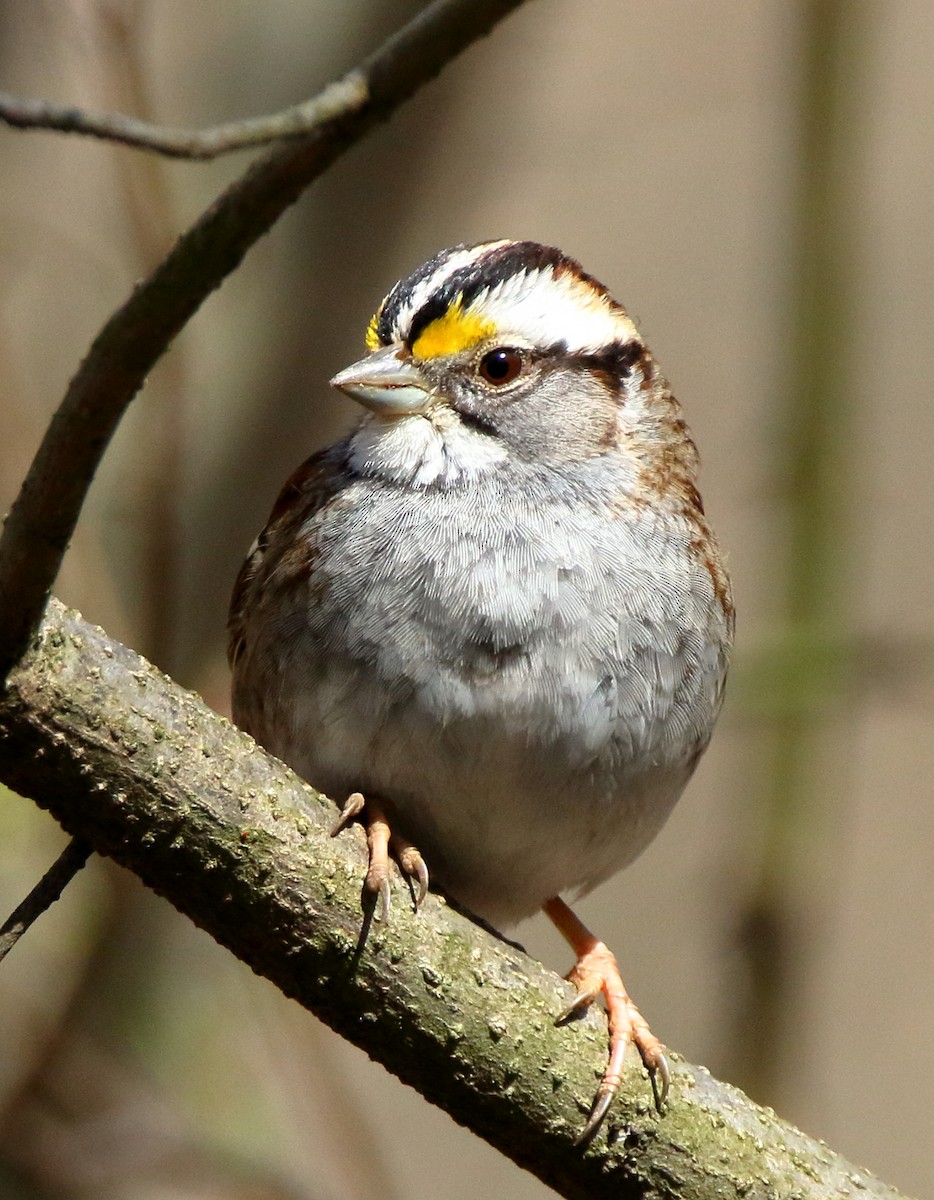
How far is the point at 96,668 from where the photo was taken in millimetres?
2008

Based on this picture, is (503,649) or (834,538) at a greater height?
(834,538)

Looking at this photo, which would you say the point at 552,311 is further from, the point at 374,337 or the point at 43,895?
the point at 43,895

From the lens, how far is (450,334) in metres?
2.90

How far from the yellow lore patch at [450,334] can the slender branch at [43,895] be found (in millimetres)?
1187

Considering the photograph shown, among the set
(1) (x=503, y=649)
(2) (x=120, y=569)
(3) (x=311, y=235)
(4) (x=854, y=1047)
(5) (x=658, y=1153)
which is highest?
(3) (x=311, y=235)

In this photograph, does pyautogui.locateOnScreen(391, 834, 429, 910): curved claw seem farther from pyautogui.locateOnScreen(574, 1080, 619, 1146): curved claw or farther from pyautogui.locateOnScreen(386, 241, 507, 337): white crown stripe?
pyautogui.locateOnScreen(386, 241, 507, 337): white crown stripe

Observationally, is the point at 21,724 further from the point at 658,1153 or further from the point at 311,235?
the point at 311,235

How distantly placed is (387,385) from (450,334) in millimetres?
175

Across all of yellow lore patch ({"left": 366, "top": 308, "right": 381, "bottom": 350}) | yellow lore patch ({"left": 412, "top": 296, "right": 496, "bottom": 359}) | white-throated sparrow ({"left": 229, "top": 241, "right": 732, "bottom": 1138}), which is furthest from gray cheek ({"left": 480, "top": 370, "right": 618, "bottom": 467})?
yellow lore patch ({"left": 366, "top": 308, "right": 381, "bottom": 350})

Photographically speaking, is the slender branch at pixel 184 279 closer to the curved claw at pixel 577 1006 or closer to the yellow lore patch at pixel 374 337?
the curved claw at pixel 577 1006

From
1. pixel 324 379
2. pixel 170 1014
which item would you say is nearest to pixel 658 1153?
pixel 170 1014

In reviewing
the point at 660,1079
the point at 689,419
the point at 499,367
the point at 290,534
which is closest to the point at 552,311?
the point at 499,367

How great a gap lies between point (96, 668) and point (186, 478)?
262 cm

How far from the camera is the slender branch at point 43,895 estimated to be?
192 cm
